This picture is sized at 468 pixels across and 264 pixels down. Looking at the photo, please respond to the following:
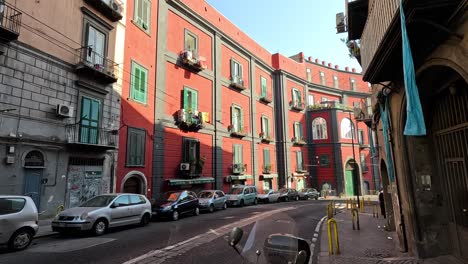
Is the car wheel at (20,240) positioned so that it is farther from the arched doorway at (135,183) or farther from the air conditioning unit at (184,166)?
the air conditioning unit at (184,166)

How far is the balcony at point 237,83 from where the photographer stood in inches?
1202

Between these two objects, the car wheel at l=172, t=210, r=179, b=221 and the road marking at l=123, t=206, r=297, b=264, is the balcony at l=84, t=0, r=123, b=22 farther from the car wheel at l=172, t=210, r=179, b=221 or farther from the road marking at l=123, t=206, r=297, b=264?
the road marking at l=123, t=206, r=297, b=264

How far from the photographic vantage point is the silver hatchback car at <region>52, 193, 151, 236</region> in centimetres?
1030

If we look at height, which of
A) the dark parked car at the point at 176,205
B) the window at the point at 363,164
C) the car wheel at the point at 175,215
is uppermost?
the window at the point at 363,164

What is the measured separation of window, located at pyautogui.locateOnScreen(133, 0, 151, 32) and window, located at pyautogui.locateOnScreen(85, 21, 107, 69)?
11.6 ft

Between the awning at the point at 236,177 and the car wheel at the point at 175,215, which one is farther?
the awning at the point at 236,177

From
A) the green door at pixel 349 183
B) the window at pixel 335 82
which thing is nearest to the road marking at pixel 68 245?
the green door at pixel 349 183

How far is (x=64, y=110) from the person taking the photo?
47.9 ft

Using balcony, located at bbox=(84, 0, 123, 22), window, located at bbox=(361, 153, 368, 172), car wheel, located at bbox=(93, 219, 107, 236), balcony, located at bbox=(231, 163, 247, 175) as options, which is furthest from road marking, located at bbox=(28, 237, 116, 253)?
window, located at bbox=(361, 153, 368, 172)

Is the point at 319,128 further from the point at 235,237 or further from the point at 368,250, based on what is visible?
the point at 235,237

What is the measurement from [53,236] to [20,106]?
606 cm

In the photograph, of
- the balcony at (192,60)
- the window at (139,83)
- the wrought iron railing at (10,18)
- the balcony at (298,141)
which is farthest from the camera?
the balcony at (298,141)

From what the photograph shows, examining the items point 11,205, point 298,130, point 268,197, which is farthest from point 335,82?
point 11,205

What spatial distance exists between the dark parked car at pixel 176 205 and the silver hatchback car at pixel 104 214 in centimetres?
144
